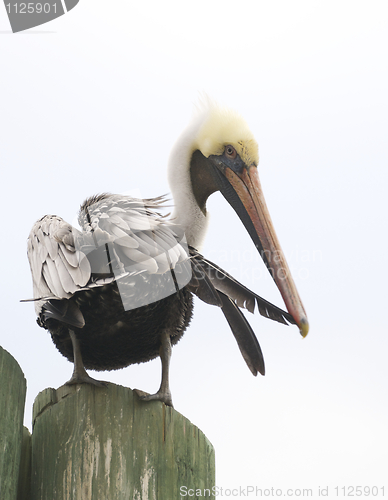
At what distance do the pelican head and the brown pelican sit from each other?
0.01m

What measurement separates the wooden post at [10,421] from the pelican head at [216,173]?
61.3 inches

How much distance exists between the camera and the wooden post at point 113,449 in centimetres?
205

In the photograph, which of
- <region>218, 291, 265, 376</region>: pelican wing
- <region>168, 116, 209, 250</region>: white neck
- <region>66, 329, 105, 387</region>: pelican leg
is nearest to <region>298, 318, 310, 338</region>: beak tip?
<region>218, 291, 265, 376</region>: pelican wing

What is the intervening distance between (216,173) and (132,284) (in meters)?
1.31

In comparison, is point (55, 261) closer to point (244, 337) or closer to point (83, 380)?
point (83, 380)

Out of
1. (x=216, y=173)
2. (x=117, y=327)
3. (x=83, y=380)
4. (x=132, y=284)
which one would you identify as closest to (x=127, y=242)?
(x=132, y=284)

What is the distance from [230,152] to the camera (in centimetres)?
364

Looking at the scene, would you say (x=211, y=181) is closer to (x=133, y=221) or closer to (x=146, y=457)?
(x=133, y=221)

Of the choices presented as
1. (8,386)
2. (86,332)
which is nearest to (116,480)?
(8,386)

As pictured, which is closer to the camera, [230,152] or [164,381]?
[164,381]

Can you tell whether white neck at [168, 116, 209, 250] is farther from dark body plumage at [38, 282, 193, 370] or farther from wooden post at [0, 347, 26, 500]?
wooden post at [0, 347, 26, 500]

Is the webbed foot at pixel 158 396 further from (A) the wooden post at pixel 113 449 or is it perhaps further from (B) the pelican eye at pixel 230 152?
(B) the pelican eye at pixel 230 152

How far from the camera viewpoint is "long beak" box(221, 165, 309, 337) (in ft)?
9.41

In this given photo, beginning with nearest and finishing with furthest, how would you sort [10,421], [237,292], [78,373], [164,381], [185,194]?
1. [10,421]
2. [78,373]
3. [164,381]
4. [237,292]
5. [185,194]
